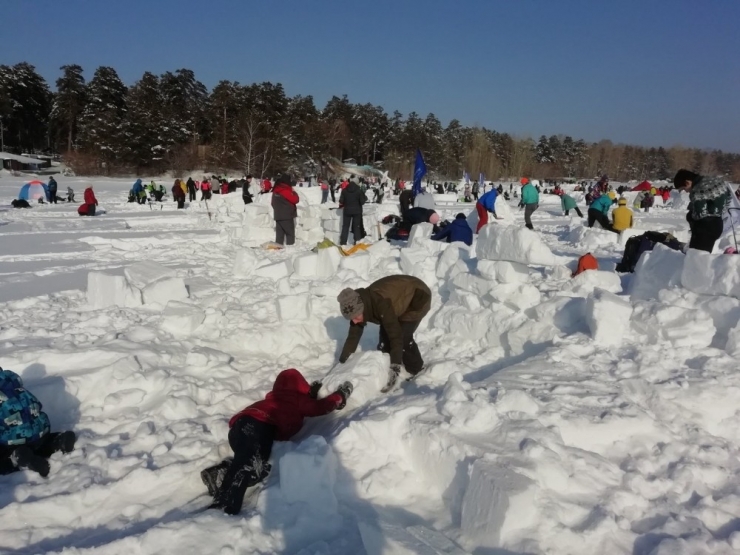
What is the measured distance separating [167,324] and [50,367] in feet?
4.27

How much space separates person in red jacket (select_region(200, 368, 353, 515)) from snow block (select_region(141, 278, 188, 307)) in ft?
10.7

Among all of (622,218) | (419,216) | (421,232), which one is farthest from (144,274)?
(622,218)

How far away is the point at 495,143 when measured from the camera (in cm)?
7656

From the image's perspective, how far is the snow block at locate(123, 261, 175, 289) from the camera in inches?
268

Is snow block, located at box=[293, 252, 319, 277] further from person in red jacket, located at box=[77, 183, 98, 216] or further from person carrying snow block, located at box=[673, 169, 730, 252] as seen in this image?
person in red jacket, located at box=[77, 183, 98, 216]

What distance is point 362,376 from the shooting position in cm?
408

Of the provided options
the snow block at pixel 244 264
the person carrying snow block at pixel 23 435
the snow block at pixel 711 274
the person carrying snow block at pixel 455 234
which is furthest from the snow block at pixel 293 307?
the snow block at pixel 711 274

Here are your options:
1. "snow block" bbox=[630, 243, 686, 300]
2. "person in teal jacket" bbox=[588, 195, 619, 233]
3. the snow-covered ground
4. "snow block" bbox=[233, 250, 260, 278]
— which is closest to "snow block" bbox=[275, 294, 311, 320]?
the snow-covered ground

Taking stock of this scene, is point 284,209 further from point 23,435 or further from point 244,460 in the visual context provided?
point 244,460

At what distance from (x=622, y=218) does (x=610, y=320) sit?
27.7 feet

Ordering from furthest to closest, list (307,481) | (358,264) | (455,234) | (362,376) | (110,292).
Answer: (455,234) < (358,264) < (110,292) < (362,376) < (307,481)

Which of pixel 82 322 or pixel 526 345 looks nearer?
pixel 526 345

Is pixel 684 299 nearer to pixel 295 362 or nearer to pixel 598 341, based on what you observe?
pixel 598 341

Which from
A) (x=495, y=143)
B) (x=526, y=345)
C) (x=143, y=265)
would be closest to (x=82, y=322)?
(x=143, y=265)
